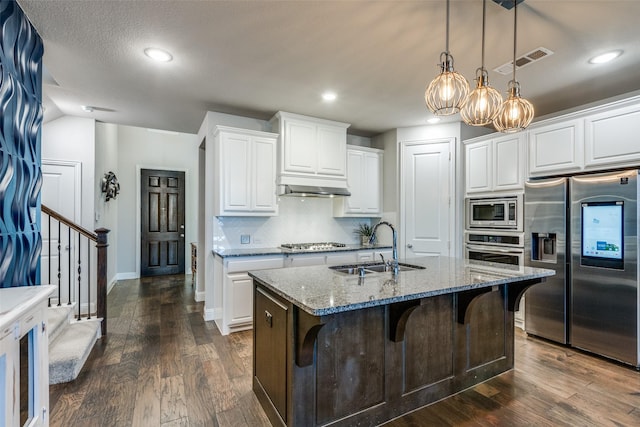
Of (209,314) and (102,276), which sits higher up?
(102,276)

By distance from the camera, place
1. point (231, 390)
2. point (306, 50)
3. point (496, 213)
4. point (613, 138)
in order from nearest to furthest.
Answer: point (231, 390) → point (306, 50) → point (613, 138) → point (496, 213)

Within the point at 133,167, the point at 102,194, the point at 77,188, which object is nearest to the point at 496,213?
the point at 77,188

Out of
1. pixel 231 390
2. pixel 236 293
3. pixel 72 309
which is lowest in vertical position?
pixel 231 390

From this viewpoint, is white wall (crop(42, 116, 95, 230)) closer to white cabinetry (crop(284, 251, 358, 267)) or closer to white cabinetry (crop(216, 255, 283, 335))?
white cabinetry (crop(216, 255, 283, 335))

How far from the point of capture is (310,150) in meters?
4.21

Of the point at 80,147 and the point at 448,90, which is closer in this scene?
the point at 448,90

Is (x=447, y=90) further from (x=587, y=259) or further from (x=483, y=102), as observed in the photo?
(x=587, y=259)

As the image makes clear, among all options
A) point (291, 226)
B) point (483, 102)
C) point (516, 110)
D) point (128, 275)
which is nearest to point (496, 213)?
point (516, 110)

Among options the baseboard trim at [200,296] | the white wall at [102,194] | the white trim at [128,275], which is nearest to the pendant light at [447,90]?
the baseboard trim at [200,296]

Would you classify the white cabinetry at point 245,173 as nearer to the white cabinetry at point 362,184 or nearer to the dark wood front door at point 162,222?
the white cabinetry at point 362,184

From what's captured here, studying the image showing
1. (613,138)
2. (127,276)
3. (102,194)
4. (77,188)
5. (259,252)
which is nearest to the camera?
(613,138)

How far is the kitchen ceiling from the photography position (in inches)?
81.0

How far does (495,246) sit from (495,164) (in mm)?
1009

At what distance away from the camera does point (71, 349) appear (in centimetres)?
274
